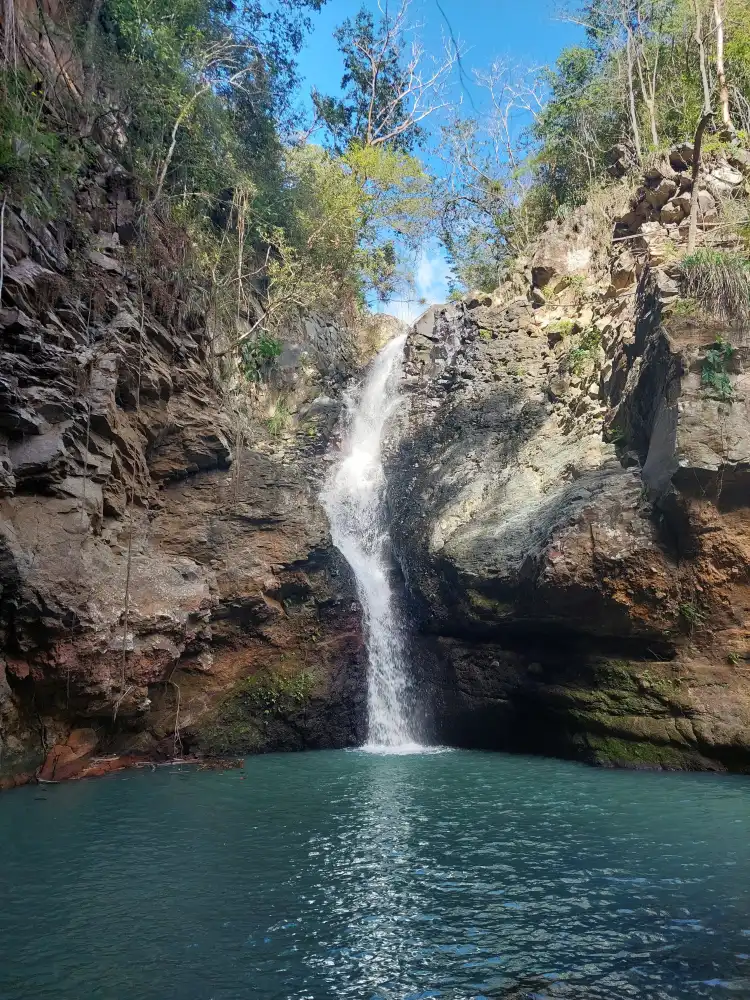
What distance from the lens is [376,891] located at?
514cm

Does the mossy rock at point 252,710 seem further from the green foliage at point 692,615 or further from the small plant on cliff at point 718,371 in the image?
the small plant on cliff at point 718,371

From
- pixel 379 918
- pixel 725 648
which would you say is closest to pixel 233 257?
pixel 725 648

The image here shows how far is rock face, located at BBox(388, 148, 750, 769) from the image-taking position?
371 inches

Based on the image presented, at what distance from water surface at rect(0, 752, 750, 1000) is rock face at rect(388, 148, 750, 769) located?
162 cm

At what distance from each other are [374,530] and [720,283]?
8345mm

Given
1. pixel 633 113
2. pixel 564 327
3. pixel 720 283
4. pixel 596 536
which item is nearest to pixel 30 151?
pixel 596 536

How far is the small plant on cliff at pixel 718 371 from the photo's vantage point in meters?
9.63

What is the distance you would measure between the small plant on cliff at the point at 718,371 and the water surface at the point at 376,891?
516cm

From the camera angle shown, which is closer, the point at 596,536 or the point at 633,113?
the point at 596,536

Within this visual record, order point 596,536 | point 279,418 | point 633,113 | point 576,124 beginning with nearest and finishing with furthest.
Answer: point 596,536 → point 633,113 → point 279,418 → point 576,124

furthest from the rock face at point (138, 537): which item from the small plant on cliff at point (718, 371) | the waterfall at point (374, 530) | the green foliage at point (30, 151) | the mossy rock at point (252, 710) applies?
the small plant on cliff at point (718, 371)

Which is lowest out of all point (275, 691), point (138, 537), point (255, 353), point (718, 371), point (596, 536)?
point (275, 691)

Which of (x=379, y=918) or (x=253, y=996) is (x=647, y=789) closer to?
(x=379, y=918)

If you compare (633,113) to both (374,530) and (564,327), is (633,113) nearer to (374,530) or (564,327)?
(564,327)
